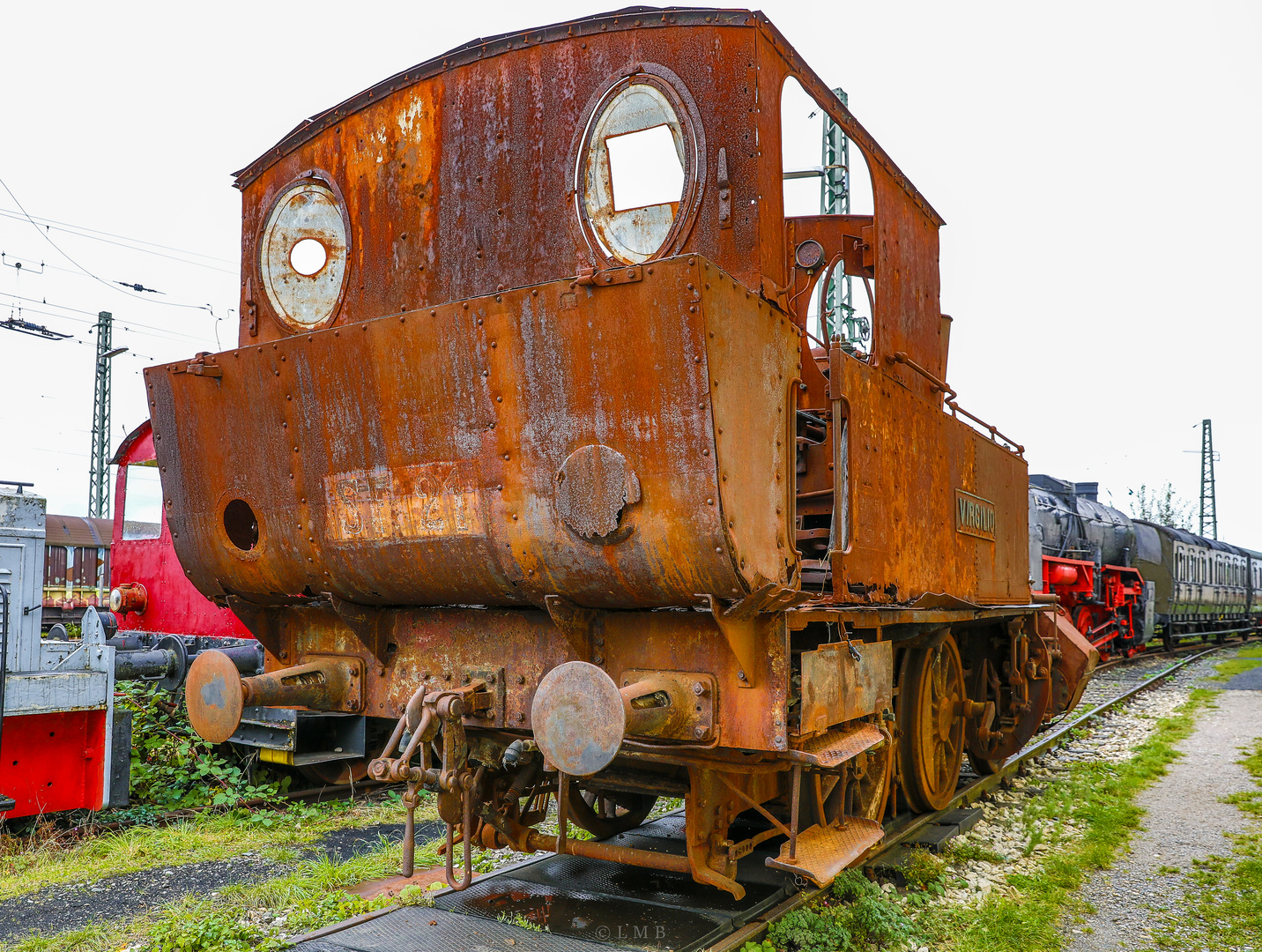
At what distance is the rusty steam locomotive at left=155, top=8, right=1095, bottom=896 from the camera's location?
133 inches

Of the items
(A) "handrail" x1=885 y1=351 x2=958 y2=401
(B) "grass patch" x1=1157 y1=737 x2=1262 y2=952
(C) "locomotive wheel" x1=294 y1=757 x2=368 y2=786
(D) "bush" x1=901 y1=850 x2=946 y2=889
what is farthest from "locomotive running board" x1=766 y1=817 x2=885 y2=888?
(C) "locomotive wheel" x1=294 y1=757 x2=368 y2=786

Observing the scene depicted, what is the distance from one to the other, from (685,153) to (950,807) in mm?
4834

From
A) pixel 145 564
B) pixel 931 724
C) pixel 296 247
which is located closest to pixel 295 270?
pixel 296 247

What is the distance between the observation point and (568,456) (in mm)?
3525

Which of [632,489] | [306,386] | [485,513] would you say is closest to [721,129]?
[632,489]

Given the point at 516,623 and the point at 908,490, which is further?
the point at 908,490

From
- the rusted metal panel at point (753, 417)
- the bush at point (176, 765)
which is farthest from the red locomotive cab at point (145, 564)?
the rusted metal panel at point (753, 417)

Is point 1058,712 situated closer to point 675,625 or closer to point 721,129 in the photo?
point 675,625

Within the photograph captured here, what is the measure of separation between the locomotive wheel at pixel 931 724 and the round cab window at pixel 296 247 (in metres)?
3.68

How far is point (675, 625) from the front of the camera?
12.2 ft

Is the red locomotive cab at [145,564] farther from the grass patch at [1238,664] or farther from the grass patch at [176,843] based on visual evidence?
the grass patch at [1238,664]

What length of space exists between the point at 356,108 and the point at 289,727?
15.2 ft

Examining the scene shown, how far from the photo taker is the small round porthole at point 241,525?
179 inches

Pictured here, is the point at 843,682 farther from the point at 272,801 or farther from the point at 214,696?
the point at 272,801
